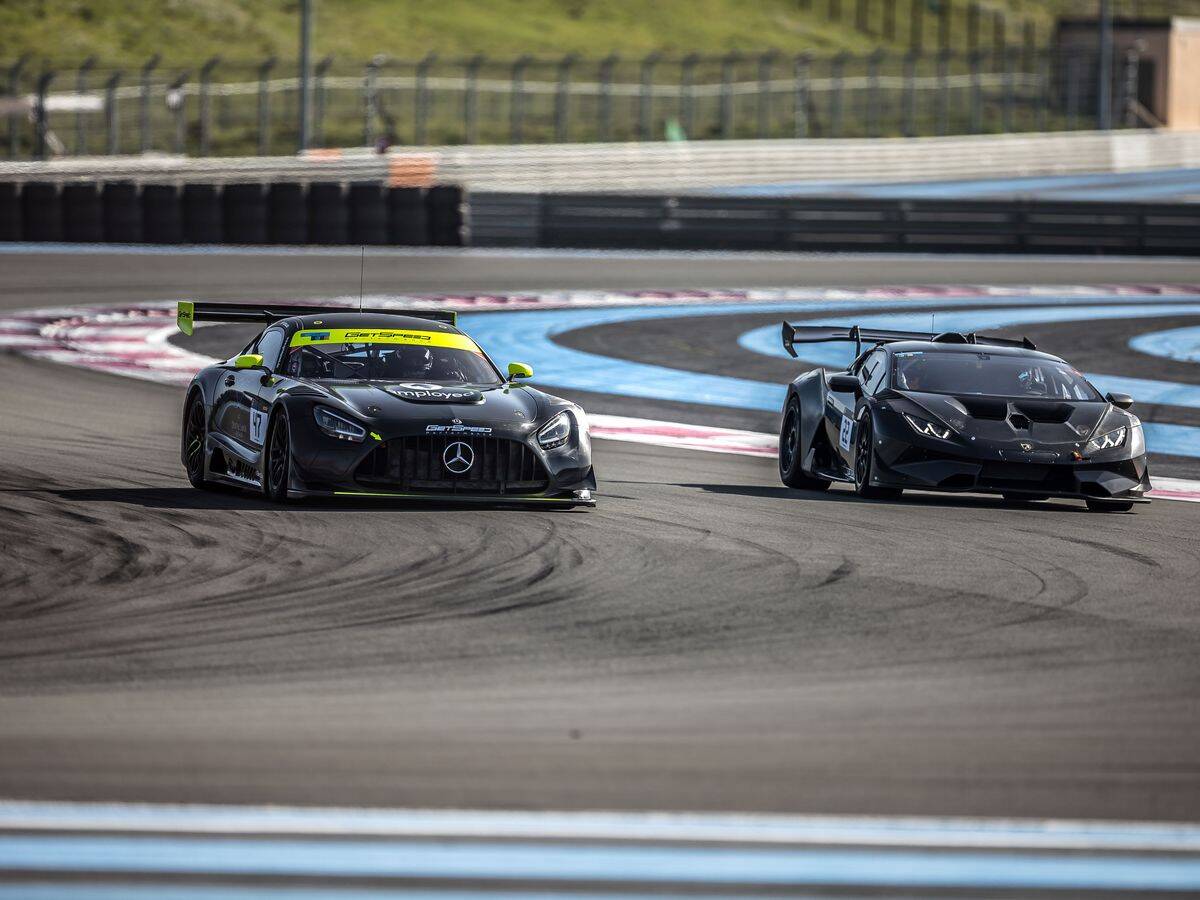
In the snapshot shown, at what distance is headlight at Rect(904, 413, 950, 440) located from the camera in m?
13.6

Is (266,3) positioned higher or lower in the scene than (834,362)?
higher

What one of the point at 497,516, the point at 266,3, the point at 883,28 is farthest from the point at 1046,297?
the point at 883,28

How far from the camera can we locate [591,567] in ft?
33.5

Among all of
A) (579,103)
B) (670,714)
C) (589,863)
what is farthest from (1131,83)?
(589,863)

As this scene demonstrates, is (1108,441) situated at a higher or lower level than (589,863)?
higher

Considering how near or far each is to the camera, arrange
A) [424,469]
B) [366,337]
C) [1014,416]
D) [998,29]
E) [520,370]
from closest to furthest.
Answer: [424,469], [520,370], [366,337], [1014,416], [998,29]

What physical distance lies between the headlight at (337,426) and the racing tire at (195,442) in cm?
115

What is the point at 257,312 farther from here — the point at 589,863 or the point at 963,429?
the point at 589,863

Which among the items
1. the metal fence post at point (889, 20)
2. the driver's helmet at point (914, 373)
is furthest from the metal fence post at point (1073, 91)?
the driver's helmet at point (914, 373)

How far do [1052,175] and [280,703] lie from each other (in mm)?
55714

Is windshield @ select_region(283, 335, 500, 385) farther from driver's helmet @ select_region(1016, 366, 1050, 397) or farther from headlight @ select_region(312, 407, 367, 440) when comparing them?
driver's helmet @ select_region(1016, 366, 1050, 397)

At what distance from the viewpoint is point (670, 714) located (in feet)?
23.1

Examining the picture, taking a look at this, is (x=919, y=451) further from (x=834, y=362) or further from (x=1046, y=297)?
(x=1046, y=297)

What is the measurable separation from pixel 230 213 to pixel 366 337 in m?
23.1
